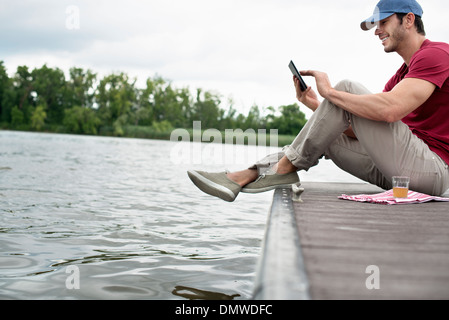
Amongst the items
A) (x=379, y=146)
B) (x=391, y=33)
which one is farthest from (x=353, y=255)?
(x=391, y=33)

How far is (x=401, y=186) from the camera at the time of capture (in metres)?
2.93

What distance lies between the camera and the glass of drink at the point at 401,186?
9.53 feet

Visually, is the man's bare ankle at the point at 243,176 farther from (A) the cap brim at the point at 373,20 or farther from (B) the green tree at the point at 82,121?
(B) the green tree at the point at 82,121

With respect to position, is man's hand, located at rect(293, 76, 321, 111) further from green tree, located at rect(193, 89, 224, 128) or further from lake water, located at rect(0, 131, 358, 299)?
green tree, located at rect(193, 89, 224, 128)

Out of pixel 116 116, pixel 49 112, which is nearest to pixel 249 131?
pixel 116 116

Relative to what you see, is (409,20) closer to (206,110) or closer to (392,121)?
(392,121)

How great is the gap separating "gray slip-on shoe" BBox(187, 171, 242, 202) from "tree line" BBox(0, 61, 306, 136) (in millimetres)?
56040

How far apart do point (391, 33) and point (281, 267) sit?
91.1 inches

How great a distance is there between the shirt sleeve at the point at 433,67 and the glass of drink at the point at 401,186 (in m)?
0.59

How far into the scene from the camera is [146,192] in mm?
7070

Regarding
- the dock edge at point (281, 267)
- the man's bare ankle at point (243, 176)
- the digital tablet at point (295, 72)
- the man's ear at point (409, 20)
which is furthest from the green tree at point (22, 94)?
the dock edge at point (281, 267)
